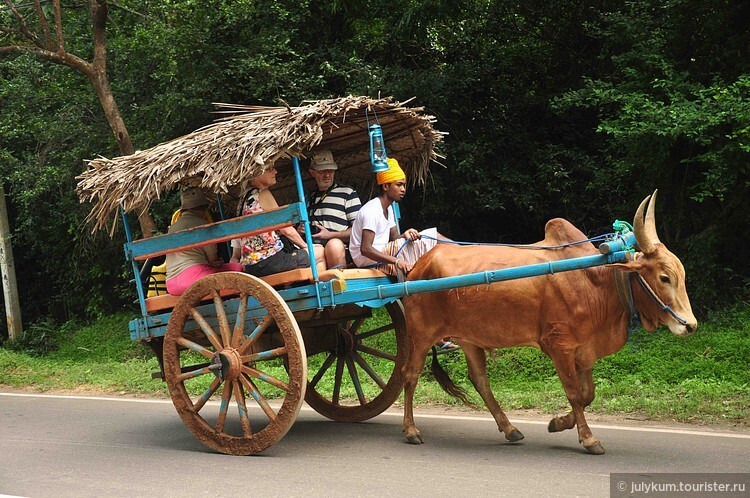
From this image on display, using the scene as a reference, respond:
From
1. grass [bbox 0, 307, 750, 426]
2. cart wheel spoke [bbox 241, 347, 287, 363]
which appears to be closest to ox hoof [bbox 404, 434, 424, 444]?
cart wheel spoke [bbox 241, 347, 287, 363]

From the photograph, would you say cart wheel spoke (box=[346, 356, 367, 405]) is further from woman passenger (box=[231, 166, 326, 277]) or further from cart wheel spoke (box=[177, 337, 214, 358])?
cart wheel spoke (box=[177, 337, 214, 358])

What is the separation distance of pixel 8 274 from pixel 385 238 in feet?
40.5

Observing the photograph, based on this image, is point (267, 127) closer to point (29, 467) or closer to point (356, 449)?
point (356, 449)

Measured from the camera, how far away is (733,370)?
9133 mm

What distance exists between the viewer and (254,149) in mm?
6535

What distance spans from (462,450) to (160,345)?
3005 millimetres

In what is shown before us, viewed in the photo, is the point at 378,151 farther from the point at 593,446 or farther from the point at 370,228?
the point at 593,446

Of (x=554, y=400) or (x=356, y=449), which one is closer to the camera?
(x=356, y=449)

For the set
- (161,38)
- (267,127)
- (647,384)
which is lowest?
(647,384)

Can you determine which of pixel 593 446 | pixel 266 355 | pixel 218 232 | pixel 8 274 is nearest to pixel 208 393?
pixel 266 355

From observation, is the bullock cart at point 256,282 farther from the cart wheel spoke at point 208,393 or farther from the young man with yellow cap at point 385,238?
the young man with yellow cap at point 385,238

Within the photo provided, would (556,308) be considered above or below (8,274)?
below

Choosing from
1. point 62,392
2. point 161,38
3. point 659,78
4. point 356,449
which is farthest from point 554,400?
point 161,38

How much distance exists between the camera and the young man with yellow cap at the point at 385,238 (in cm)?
707
